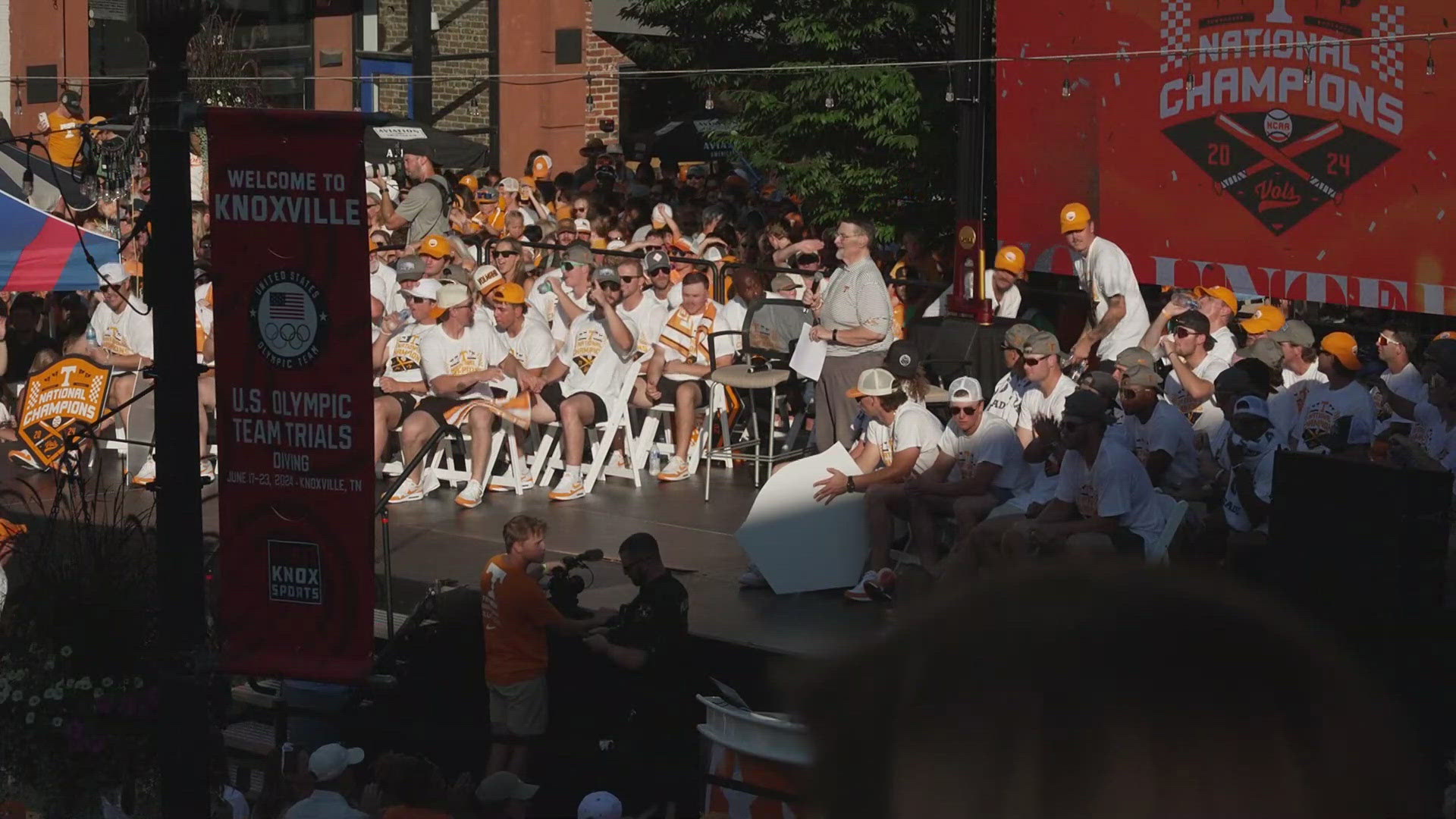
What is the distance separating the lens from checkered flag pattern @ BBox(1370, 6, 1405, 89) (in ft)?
35.9

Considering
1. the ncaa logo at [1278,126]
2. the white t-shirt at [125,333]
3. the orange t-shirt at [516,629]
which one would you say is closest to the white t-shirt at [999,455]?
the orange t-shirt at [516,629]

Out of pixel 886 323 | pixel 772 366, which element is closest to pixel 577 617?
pixel 886 323

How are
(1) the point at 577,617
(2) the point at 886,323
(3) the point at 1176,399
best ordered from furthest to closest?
(2) the point at 886,323 < (3) the point at 1176,399 < (1) the point at 577,617

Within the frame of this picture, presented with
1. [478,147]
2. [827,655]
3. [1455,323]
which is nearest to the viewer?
[827,655]

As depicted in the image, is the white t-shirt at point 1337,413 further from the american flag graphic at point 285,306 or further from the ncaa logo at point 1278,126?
the american flag graphic at point 285,306

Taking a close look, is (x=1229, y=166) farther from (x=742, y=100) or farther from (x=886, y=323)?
(x=742, y=100)

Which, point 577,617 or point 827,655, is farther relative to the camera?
point 577,617

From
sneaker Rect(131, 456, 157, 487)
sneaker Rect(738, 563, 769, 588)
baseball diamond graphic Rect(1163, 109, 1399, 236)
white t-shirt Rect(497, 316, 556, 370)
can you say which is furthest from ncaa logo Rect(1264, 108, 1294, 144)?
sneaker Rect(131, 456, 157, 487)

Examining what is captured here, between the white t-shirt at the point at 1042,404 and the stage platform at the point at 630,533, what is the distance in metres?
1.45

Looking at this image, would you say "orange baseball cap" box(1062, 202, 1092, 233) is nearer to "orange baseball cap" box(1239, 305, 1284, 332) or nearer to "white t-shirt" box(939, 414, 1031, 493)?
"orange baseball cap" box(1239, 305, 1284, 332)

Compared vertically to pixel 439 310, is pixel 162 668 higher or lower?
lower

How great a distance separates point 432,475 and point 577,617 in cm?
412

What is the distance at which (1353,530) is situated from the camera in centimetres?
686

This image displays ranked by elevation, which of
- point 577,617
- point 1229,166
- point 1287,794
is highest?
point 1229,166
